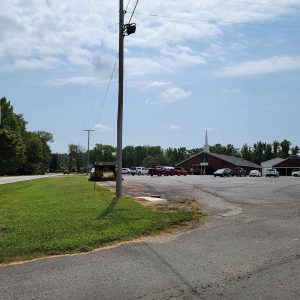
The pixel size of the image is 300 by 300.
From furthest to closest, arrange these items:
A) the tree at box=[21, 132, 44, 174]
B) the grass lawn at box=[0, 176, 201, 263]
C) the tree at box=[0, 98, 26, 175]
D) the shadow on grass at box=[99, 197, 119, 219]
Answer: the tree at box=[21, 132, 44, 174] < the tree at box=[0, 98, 26, 175] < the shadow on grass at box=[99, 197, 119, 219] < the grass lawn at box=[0, 176, 201, 263]

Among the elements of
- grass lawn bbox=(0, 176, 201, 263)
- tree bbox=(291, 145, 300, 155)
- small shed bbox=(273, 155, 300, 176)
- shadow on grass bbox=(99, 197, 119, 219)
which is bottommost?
grass lawn bbox=(0, 176, 201, 263)

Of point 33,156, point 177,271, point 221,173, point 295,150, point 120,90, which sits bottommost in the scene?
point 177,271

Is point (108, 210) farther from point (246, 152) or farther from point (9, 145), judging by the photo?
point (246, 152)

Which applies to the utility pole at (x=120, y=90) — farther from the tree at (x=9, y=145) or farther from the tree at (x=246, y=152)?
the tree at (x=246, y=152)

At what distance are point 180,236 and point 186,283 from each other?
415 centimetres

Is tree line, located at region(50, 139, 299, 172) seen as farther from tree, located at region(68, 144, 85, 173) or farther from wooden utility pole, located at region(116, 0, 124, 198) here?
wooden utility pole, located at region(116, 0, 124, 198)

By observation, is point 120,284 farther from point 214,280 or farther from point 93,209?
point 93,209

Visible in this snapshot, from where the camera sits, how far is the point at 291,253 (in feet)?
28.2

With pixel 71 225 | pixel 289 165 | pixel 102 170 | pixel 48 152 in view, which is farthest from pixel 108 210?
pixel 48 152

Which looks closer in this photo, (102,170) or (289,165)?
(102,170)

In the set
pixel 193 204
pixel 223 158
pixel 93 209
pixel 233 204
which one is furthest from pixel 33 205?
pixel 223 158

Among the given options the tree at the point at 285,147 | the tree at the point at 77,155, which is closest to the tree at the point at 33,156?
the tree at the point at 77,155

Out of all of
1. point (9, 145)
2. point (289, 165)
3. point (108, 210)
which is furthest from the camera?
point (289, 165)

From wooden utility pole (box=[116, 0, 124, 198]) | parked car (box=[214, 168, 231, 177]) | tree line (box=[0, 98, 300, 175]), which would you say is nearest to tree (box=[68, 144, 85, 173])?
tree line (box=[0, 98, 300, 175])
